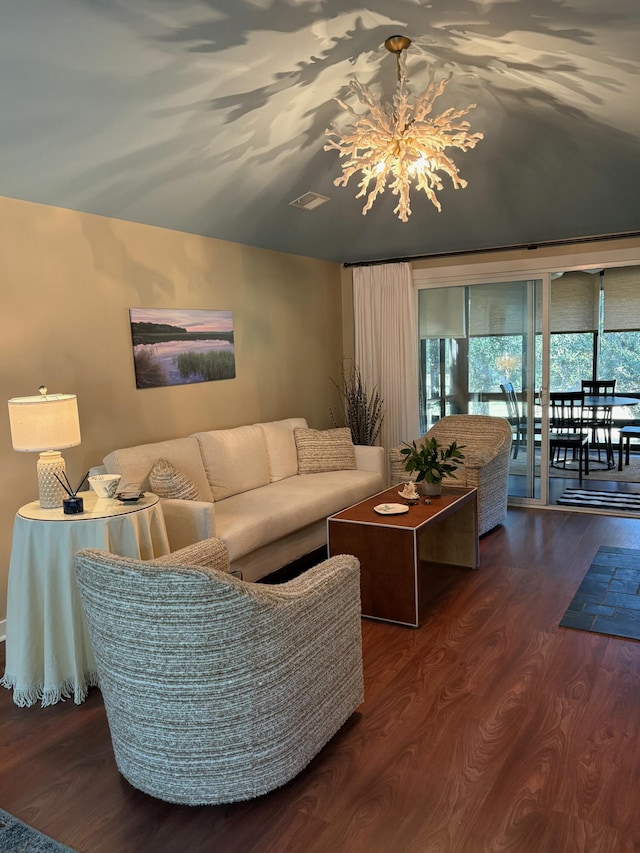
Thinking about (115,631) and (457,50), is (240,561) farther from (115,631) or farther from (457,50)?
(457,50)

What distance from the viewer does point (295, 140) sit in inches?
152

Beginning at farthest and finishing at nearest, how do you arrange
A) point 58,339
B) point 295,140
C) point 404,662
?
point 295,140 → point 58,339 → point 404,662

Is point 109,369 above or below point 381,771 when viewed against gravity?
above

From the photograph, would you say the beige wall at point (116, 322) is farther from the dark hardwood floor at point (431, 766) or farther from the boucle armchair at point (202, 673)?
the boucle armchair at point (202, 673)

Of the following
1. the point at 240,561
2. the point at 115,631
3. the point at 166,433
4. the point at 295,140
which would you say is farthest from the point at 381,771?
the point at 295,140

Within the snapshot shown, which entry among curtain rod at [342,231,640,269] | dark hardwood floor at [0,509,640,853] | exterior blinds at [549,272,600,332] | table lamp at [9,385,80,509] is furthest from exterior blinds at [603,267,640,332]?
table lamp at [9,385,80,509]

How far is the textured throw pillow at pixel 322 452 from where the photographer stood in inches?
199

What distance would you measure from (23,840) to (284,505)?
2.35 metres

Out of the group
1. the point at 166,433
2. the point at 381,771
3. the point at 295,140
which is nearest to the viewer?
the point at 381,771

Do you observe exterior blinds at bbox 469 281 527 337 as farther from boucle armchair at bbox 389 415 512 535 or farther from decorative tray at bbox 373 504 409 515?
decorative tray at bbox 373 504 409 515

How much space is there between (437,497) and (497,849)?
7.57 feet

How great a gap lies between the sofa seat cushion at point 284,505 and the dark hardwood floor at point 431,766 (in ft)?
2.80

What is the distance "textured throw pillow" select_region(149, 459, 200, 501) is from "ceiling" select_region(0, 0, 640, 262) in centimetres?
157

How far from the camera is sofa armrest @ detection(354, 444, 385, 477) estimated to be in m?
5.14
